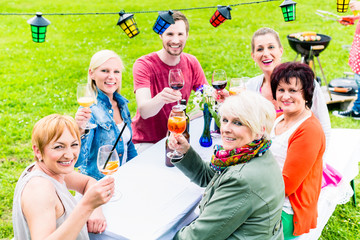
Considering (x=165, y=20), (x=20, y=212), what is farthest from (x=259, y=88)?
(x=20, y=212)

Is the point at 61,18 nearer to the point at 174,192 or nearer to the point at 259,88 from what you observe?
the point at 259,88

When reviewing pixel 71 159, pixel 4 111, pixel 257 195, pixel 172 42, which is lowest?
pixel 4 111

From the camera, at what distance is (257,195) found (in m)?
2.19

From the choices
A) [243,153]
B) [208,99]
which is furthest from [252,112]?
[208,99]

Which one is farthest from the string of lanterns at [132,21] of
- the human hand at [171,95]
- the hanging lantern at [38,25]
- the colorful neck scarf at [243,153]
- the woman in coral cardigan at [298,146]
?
the colorful neck scarf at [243,153]

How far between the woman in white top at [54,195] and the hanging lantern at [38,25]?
4.44 ft

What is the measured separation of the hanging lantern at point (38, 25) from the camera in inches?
128

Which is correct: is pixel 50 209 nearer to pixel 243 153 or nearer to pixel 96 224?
pixel 96 224

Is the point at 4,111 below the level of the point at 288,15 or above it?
below

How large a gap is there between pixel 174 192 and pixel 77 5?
43.8 feet

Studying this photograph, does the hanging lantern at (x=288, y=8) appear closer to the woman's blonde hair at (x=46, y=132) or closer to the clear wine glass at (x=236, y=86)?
the clear wine glass at (x=236, y=86)

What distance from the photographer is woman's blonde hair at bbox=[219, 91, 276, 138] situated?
2.30 metres

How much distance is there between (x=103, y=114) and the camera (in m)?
3.35

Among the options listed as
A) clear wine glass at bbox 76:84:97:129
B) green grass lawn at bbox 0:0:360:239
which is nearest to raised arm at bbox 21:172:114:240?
clear wine glass at bbox 76:84:97:129
